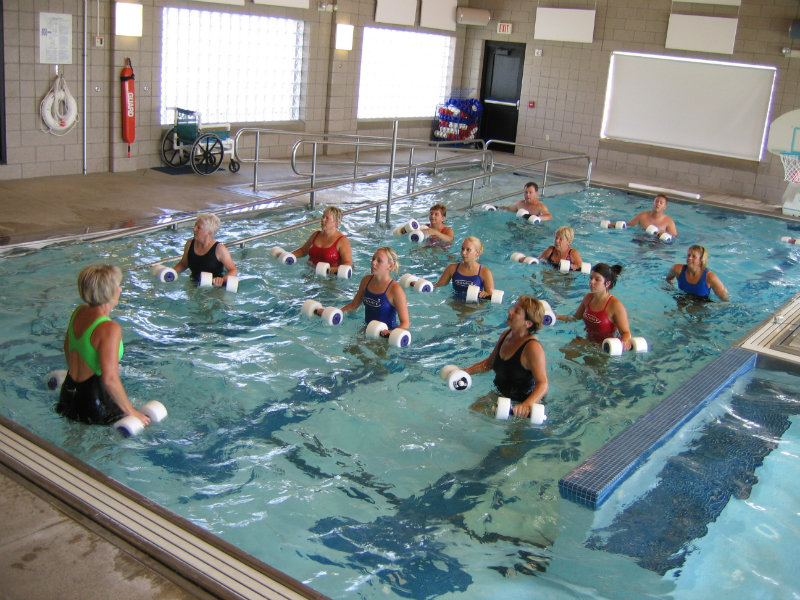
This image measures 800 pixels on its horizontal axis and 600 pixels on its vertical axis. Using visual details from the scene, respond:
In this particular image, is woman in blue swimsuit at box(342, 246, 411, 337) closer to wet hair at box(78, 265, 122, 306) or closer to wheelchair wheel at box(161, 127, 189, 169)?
wet hair at box(78, 265, 122, 306)

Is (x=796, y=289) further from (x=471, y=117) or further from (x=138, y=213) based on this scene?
(x=471, y=117)

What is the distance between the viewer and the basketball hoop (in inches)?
547

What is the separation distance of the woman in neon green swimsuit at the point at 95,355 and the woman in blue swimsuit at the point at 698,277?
6380 millimetres

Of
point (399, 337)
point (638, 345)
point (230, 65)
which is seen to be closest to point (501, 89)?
point (230, 65)

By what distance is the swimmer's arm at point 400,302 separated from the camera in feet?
22.8

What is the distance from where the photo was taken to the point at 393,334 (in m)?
6.88

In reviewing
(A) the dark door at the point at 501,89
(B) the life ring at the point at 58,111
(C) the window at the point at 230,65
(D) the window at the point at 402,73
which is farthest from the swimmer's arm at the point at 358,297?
(A) the dark door at the point at 501,89

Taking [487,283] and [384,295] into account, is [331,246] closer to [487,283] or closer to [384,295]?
[487,283]

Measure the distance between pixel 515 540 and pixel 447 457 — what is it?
959 millimetres

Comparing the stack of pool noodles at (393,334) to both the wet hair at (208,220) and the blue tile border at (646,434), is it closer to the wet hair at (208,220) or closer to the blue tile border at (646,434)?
the wet hair at (208,220)

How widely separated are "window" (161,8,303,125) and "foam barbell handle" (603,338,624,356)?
939 cm

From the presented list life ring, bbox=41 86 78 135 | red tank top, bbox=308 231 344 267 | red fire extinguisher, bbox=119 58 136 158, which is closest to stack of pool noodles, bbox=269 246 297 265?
red tank top, bbox=308 231 344 267

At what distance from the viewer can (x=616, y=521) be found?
491cm

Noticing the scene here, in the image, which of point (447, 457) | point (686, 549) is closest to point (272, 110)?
point (447, 457)
